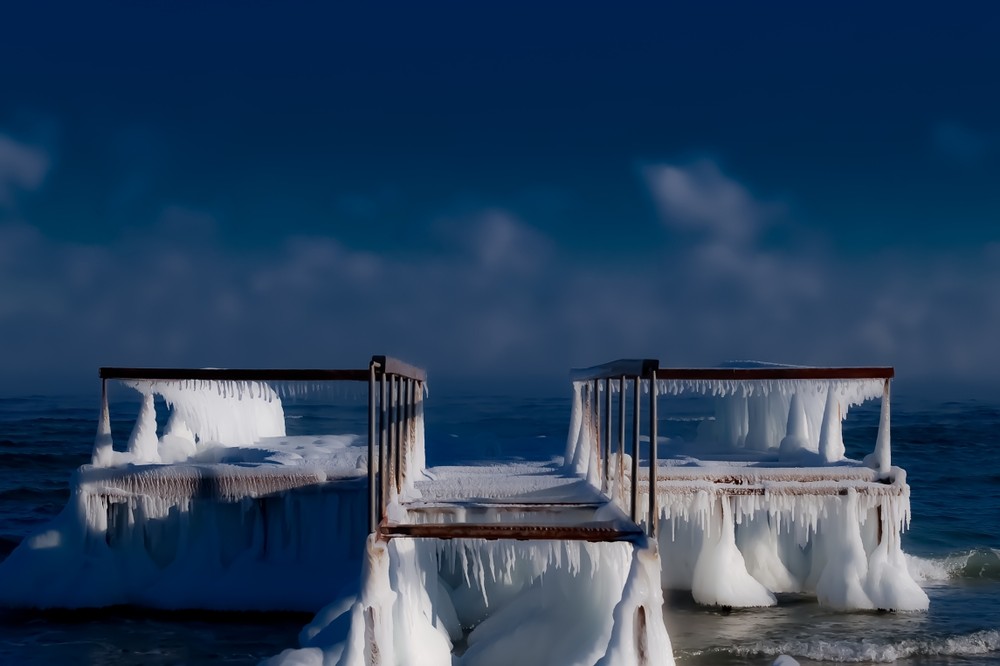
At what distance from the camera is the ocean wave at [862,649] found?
33.3 ft

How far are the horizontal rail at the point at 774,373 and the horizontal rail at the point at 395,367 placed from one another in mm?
2545

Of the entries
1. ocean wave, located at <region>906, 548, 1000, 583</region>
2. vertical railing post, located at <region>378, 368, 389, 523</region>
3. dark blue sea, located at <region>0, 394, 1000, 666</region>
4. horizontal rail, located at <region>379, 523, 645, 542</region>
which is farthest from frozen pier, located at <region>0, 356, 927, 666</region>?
ocean wave, located at <region>906, 548, 1000, 583</region>

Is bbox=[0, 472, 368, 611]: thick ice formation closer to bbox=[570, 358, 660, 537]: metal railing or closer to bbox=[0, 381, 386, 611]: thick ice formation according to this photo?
bbox=[0, 381, 386, 611]: thick ice formation

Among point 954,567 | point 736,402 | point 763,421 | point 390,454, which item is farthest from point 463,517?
point 954,567

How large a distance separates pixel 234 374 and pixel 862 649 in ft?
26.6

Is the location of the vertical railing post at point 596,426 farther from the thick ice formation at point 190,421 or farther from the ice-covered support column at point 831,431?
the thick ice formation at point 190,421

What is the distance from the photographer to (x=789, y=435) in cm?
1423

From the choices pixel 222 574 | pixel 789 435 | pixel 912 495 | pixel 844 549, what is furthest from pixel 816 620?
pixel 912 495

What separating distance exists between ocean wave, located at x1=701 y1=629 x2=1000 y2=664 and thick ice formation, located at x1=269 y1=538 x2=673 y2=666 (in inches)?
101

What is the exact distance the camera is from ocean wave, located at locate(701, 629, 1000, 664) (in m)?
10.2

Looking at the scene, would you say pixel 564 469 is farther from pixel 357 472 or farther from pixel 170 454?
pixel 170 454

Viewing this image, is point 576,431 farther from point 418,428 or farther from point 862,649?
point 862,649

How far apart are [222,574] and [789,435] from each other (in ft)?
28.9

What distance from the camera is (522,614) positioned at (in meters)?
9.30
